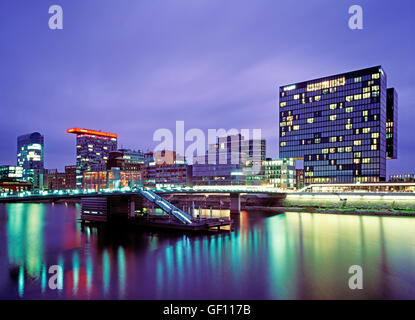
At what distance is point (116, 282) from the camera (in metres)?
26.2

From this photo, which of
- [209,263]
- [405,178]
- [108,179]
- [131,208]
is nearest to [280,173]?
[405,178]

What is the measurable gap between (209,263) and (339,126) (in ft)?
392

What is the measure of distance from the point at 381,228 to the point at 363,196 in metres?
32.7

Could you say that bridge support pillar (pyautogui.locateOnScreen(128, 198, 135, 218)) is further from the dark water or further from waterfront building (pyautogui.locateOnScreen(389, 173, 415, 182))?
waterfront building (pyautogui.locateOnScreen(389, 173, 415, 182))

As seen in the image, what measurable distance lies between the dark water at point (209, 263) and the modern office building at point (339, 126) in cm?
8397

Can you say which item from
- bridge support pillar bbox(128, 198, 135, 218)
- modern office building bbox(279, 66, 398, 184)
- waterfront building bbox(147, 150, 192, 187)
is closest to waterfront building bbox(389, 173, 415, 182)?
modern office building bbox(279, 66, 398, 184)

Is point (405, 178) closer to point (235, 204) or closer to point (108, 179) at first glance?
point (235, 204)

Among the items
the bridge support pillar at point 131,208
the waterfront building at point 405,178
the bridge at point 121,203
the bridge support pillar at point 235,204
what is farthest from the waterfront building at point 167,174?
the waterfront building at point 405,178

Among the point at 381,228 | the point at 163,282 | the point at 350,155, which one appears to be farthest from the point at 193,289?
the point at 350,155

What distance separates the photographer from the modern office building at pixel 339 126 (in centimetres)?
12694

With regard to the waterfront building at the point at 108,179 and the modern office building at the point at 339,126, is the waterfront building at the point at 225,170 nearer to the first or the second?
the modern office building at the point at 339,126

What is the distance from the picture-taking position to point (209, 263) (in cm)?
3222

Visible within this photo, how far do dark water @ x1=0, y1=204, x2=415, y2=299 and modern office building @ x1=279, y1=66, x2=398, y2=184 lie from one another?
84.0 metres

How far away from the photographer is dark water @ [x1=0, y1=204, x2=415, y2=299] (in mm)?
24000
